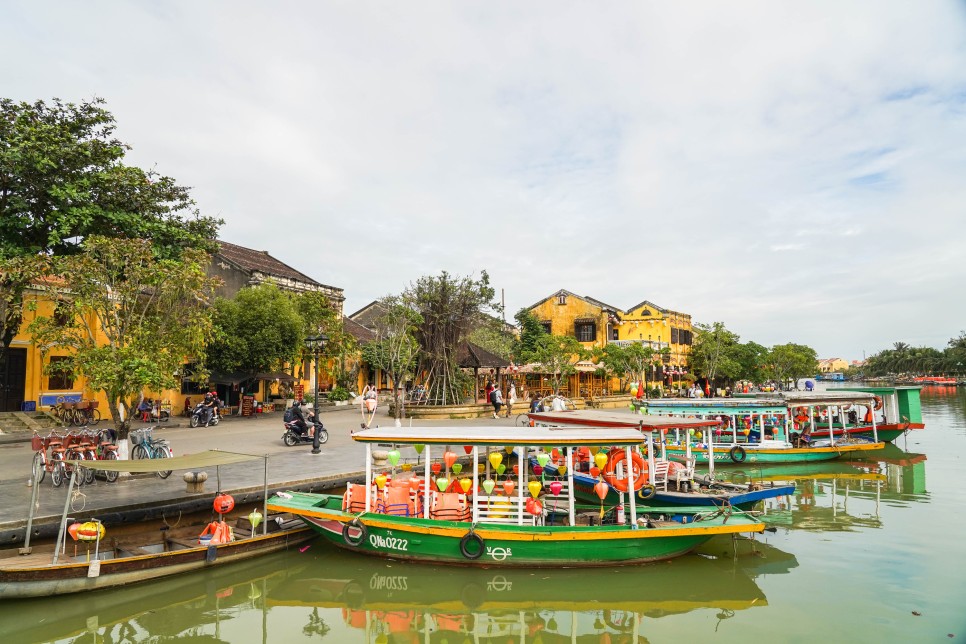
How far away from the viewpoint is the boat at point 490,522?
9.42 m

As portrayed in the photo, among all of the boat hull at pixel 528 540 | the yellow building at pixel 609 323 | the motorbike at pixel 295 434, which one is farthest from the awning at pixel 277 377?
the yellow building at pixel 609 323

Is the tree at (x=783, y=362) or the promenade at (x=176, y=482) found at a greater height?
the tree at (x=783, y=362)

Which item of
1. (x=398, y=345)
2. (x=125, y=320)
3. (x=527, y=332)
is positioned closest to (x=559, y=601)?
(x=125, y=320)

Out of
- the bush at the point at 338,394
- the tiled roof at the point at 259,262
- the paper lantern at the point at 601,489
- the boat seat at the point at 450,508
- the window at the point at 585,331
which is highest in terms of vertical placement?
the tiled roof at the point at 259,262

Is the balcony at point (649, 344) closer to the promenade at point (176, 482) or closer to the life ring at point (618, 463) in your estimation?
the promenade at point (176, 482)

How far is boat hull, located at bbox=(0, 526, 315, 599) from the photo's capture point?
25.5ft

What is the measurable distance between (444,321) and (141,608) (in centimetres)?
1812

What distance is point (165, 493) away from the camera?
1087cm

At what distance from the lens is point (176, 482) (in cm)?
1195

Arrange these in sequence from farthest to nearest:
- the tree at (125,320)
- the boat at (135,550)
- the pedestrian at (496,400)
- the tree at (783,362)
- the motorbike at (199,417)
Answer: the tree at (783,362)
the pedestrian at (496,400)
the motorbike at (199,417)
the tree at (125,320)
the boat at (135,550)

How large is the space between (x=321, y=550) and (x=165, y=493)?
2.96 meters

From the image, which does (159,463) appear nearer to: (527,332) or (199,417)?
(199,417)

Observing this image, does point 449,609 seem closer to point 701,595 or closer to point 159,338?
point 701,595

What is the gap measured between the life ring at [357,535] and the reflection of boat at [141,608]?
3.70ft
